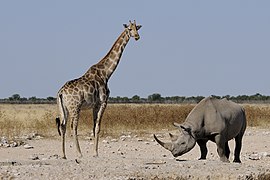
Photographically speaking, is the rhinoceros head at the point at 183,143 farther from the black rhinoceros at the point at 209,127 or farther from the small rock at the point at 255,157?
the small rock at the point at 255,157

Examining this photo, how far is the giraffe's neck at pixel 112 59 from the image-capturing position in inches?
696

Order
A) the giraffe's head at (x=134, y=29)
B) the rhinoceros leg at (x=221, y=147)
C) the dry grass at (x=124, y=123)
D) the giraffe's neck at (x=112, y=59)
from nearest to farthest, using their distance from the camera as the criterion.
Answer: the rhinoceros leg at (x=221, y=147) < the giraffe's neck at (x=112, y=59) < the giraffe's head at (x=134, y=29) < the dry grass at (x=124, y=123)

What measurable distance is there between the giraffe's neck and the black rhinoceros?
2.09 m

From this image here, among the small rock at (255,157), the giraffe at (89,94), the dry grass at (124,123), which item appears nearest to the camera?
the giraffe at (89,94)

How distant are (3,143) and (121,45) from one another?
272 inches

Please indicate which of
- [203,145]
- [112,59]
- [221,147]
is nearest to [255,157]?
[203,145]

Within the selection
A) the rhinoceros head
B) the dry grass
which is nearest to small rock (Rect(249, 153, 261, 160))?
the rhinoceros head

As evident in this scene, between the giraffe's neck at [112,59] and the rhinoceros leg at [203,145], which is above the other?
the giraffe's neck at [112,59]

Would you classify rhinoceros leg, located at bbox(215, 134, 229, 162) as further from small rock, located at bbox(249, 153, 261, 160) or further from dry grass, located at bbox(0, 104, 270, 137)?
dry grass, located at bbox(0, 104, 270, 137)

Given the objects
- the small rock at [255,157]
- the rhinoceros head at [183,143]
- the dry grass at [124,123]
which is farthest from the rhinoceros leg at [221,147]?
the dry grass at [124,123]

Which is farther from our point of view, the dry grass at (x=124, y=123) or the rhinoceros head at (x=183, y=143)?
the dry grass at (x=124, y=123)

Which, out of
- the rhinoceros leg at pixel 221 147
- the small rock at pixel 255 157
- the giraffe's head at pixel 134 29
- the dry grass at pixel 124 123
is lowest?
the small rock at pixel 255 157

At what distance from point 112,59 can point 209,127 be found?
293 cm

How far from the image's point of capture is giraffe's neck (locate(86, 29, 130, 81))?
58.0ft
